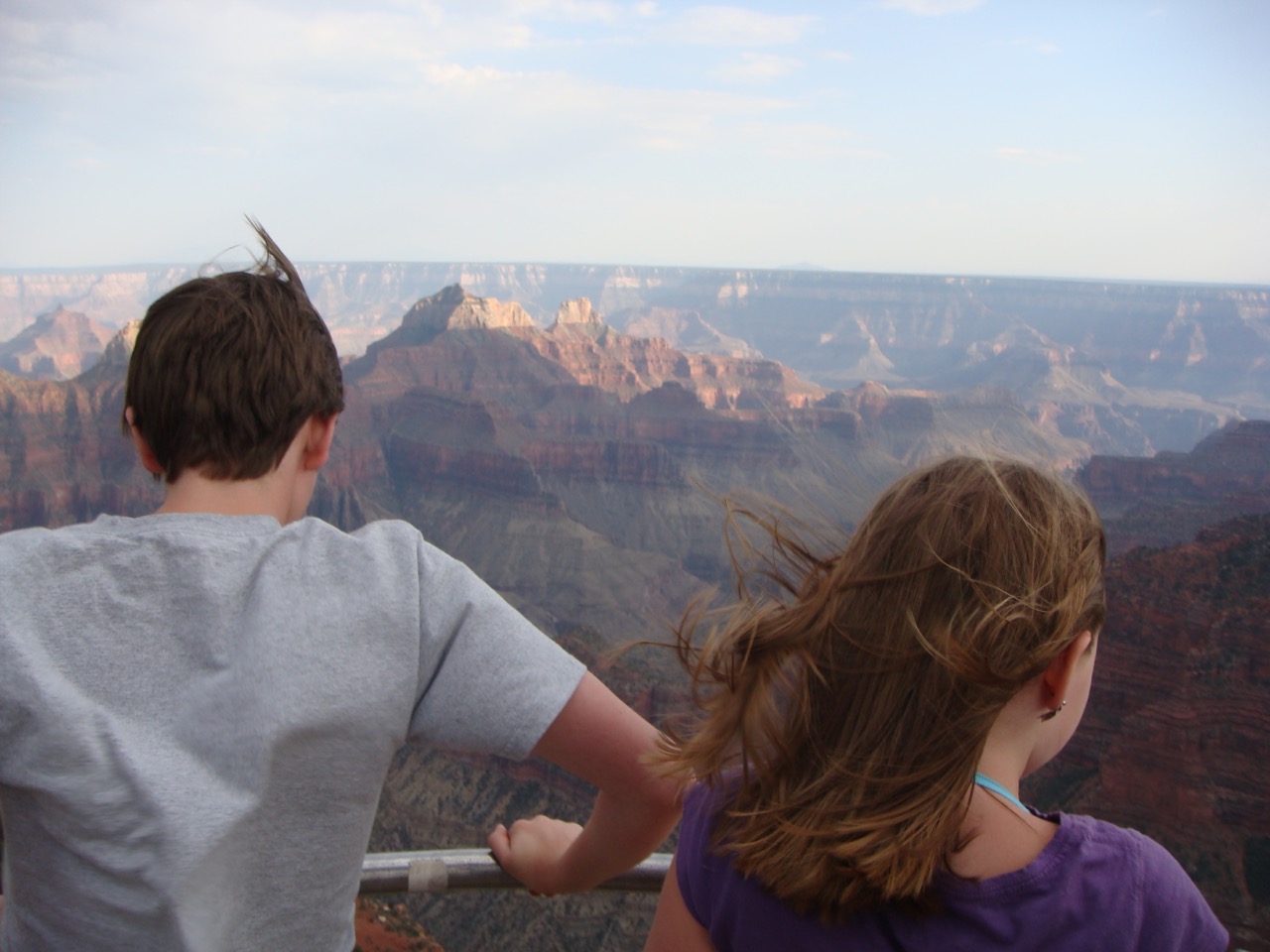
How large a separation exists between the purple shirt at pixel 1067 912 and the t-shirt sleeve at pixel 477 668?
56cm

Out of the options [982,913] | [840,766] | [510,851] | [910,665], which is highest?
[910,665]

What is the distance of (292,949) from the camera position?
1709 mm

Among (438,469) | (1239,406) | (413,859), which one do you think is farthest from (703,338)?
(413,859)

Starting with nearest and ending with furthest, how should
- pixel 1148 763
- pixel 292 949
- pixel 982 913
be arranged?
pixel 982 913, pixel 292 949, pixel 1148 763

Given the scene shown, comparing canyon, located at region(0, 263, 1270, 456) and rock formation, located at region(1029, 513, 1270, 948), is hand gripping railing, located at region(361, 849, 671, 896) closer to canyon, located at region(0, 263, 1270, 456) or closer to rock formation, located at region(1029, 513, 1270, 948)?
rock formation, located at region(1029, 513, 1270, 948)

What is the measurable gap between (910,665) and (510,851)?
1151mm

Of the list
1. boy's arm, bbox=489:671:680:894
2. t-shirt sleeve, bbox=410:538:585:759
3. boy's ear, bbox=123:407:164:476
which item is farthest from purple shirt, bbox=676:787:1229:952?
boy's ear, bbox=123:407:164:476

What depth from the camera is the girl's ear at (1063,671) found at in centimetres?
163

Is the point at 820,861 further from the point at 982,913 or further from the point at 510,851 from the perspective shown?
the point at 510,851

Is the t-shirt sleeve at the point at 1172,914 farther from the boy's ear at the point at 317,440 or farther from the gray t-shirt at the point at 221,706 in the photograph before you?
the boy's ear at the point at 317,440

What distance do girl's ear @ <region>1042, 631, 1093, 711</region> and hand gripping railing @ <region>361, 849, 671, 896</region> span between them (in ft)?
3.57

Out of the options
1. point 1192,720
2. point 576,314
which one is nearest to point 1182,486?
point 1192,720

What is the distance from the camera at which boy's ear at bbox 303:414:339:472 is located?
1.93 metres

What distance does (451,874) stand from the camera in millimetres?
2393
